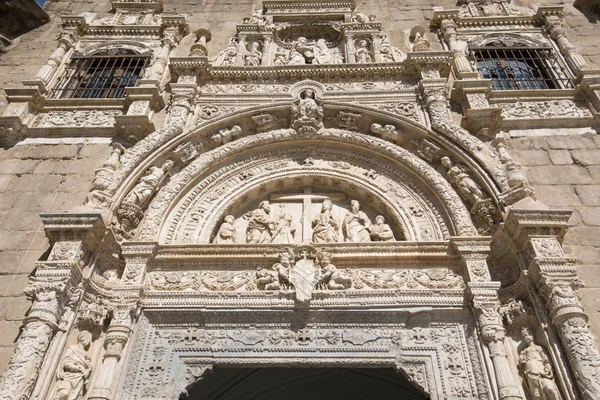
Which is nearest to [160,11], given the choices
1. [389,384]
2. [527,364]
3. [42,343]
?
[42,343]

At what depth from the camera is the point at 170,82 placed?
885 centimetres

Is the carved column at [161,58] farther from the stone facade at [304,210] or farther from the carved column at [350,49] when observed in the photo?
the carved column at [350,49]

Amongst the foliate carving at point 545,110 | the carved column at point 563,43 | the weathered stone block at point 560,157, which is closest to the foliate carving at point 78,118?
the foliate carving at point 545,110

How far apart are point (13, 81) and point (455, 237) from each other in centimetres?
856

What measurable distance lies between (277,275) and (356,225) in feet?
5.31

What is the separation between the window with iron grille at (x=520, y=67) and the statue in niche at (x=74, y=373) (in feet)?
25.1

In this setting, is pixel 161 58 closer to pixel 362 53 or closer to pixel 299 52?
pixel 299 52

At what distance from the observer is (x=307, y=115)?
25.4 ft

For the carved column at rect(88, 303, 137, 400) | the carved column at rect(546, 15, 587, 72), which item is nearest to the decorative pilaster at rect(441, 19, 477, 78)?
the carved column at rect(546, 15, 587, 72)

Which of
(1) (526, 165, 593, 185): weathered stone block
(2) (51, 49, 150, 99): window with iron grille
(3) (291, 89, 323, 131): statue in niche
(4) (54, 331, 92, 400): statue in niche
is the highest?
(2) (51, 49, 150, 99): window with iron grille

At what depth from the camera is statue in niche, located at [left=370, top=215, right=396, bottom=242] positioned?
6.73 meters

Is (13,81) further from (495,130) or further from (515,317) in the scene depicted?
(515,317)

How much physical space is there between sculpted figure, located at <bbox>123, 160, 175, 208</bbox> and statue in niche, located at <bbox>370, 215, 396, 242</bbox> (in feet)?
10.5

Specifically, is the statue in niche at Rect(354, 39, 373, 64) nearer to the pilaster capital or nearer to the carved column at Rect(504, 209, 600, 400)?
the carved column at Rect(504, 209, 600, 400)
